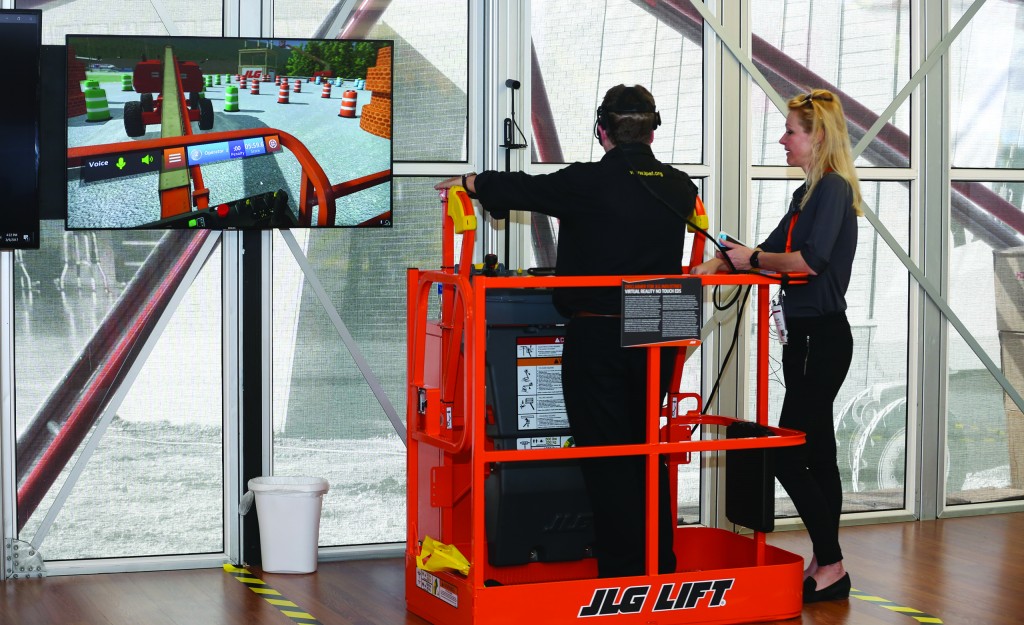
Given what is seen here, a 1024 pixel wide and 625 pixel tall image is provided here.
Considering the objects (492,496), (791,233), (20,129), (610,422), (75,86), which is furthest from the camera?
(75,86)

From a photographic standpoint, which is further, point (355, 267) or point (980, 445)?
point (980, 445)

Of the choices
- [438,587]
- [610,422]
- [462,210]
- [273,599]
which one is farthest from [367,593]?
[462,210]

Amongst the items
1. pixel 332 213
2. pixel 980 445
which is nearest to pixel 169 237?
pixel 332 213

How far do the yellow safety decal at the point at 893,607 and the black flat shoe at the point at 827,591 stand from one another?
89mm

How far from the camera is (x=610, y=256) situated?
14.6 ft

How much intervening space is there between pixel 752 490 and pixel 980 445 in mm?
2613

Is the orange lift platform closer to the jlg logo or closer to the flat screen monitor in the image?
the jlg logo

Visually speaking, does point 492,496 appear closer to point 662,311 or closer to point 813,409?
point 662,311

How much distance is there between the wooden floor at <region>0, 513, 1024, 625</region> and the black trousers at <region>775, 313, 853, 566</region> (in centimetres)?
33

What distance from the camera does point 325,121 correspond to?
18.0ft

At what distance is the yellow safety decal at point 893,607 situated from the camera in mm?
4703

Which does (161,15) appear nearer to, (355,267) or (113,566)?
(355,267)

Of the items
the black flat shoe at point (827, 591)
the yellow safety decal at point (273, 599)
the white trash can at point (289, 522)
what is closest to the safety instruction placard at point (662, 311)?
the black flat shoe at point (827, 591)

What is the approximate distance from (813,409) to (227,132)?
2745mm
